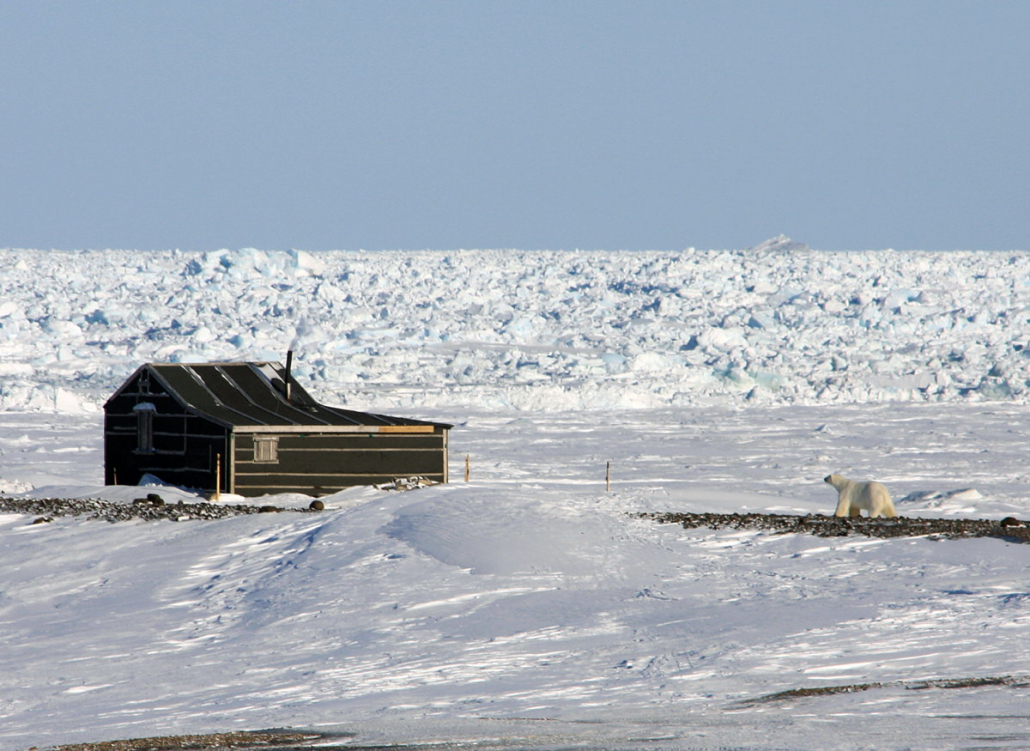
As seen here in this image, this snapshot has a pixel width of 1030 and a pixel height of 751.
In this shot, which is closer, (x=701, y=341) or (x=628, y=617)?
(x=628, y=617)

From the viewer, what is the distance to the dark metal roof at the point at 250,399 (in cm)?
2858

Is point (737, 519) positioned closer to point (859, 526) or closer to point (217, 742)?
point (859, 526)

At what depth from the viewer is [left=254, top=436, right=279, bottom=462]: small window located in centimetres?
2786

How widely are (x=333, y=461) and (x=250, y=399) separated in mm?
3033

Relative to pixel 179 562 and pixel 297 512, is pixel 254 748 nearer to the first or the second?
pixel 179 562

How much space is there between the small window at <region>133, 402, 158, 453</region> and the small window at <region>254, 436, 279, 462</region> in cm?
334

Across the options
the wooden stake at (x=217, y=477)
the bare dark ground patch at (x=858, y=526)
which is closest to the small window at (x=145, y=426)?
the wooden stake at (x=217, y=477)

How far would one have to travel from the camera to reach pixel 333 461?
28.4 metres

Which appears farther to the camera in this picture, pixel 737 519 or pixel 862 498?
pixel 862 498

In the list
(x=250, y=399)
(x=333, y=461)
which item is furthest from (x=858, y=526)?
(x=250, y=399)

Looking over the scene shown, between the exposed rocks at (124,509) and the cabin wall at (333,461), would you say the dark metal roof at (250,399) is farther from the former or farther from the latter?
the exposed rocks at (124,509)

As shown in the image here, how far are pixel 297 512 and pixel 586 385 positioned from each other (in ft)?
147

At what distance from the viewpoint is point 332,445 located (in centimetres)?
2845

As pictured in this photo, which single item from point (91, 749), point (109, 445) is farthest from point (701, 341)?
point (91, 749)
